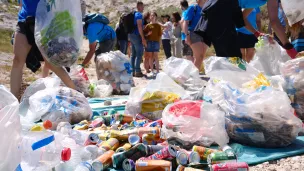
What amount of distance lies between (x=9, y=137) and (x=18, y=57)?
2.23 metres

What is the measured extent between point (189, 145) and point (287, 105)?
66 cm

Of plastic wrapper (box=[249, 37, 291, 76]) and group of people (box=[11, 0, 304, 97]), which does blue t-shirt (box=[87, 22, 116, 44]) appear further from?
plastic wrapper (box=[249, 37, 291, 76])

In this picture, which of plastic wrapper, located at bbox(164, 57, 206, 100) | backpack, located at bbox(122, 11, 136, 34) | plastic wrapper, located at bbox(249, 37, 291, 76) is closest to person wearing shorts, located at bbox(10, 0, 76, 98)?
plastic wrapper, located at bbox(164, 57, 206, 100)

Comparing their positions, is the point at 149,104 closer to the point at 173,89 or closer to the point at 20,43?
the point at 173,89

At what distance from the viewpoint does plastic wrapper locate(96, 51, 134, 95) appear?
17.3ft

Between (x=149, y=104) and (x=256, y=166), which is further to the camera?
(x=149, y=104)

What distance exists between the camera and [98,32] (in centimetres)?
543

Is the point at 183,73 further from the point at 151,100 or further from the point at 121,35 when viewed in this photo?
the point at 121,35

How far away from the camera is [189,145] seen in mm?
2494

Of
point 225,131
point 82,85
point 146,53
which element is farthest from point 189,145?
point 146,53

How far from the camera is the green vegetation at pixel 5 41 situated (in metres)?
13.2

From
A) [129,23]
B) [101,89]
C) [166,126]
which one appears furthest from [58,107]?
[129,23]

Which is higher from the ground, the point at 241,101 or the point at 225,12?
the point at 225,12

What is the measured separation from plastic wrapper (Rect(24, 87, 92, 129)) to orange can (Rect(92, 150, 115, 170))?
3.08 ft
